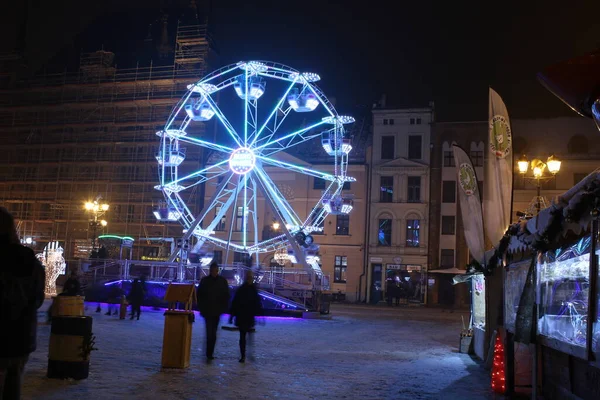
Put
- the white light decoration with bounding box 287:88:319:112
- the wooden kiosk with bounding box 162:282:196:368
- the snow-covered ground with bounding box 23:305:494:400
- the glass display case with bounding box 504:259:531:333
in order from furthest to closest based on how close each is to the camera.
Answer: the white light decoration with bounding box 287:88:319:112 < the wooden kiosk with bounding box 162:282:196:368 < the glass display case with bounding box 504:259:531:333 < the snow-covered ground with bounding box 23:305:494:400

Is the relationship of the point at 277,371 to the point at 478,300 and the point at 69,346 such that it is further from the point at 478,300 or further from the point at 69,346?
the point at 478,300

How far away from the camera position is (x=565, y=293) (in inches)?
294

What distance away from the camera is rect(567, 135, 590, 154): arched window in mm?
44719

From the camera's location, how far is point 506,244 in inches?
424

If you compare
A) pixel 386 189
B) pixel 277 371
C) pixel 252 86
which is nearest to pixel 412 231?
pixel 386 189

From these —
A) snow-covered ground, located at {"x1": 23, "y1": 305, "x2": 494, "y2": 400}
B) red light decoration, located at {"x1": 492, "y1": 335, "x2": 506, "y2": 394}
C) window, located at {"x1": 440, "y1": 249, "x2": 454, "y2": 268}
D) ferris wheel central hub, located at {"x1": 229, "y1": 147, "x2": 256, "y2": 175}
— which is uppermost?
ferris wheel central hub, located at {"x1": 229, "y1": 147, "x2": 256, "y2": 175}

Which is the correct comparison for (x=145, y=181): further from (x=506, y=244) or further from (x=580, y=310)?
(x=580, y=310)

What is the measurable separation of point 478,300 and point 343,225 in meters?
32.6

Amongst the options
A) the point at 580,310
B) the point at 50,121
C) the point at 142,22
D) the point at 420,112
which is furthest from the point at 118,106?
the point at 580,310

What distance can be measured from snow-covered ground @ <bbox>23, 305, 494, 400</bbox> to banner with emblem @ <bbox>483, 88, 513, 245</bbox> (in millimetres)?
2863

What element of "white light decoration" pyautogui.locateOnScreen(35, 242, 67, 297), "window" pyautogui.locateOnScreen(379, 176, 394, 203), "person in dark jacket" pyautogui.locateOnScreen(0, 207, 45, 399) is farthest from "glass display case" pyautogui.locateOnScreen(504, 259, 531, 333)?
"window" pyautogui.locateOnScreen(379, 176, 394, 203)

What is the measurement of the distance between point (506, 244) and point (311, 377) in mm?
4012

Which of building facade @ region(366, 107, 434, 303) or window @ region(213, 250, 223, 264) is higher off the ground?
building facade @ region(366, 107, 434, 303)

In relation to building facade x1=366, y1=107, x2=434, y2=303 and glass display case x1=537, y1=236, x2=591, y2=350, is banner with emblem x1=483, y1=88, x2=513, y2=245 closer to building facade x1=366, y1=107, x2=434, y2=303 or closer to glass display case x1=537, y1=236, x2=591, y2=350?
glass display case x1=537, y1=236, x2=591, y2=350
